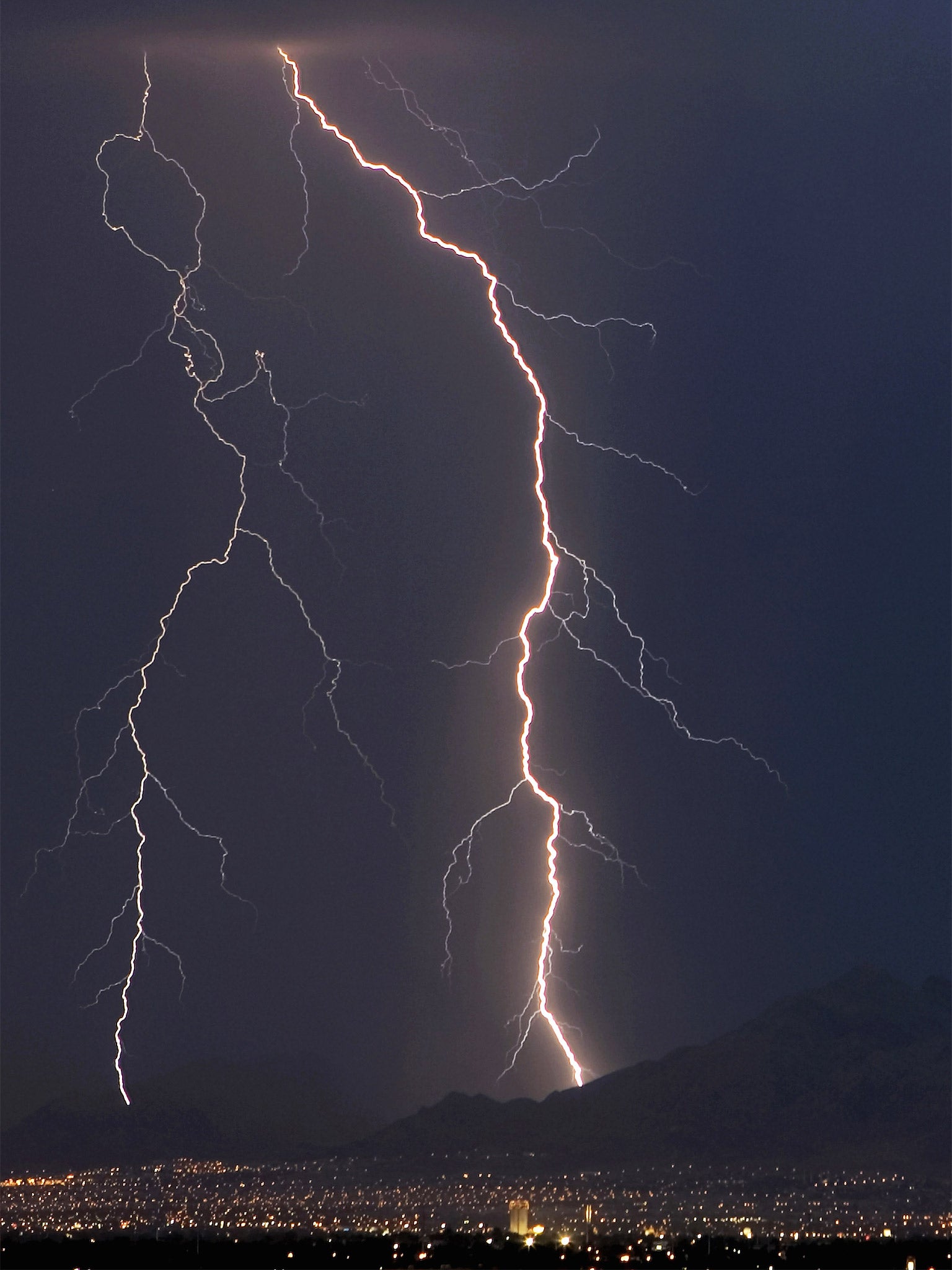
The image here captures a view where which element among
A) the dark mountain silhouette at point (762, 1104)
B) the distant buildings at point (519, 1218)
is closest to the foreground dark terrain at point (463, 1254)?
the distant buildings at point (519, 1218)

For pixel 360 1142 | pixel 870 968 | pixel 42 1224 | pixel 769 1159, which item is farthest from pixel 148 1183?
pixel 870 968

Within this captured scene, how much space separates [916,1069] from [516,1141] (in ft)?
39.5

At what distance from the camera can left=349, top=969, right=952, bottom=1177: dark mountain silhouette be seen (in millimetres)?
53188

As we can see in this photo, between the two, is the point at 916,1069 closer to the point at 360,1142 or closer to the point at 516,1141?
the point at 516,1141

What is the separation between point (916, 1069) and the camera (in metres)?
57.1

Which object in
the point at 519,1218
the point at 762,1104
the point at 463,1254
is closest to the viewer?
the point at 463,1254

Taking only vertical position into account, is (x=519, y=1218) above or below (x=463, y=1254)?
above

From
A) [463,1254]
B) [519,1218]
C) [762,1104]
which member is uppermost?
[762,1104]

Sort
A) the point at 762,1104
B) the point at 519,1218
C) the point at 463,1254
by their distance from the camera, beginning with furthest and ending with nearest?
the point at 762,1104, the point at 519,1218, the point at 463,1254

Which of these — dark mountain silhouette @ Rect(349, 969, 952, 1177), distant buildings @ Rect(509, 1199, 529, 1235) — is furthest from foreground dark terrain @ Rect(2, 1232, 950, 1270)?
dark mountain silhouette @ Rect(349, 969, 952, 1177)

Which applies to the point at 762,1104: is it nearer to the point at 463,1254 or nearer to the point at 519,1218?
the point at 519,1218

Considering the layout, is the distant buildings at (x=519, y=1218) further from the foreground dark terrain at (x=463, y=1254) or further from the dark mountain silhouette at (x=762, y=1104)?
the dark mountain silhouette at (x=762, y=1104)

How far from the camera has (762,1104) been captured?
56500 mm

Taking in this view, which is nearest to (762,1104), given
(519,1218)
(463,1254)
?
(519,1218)
